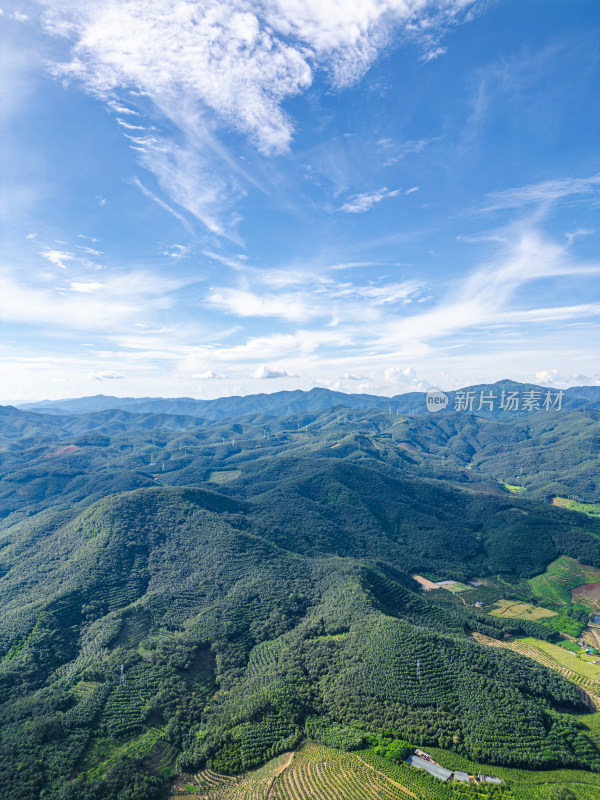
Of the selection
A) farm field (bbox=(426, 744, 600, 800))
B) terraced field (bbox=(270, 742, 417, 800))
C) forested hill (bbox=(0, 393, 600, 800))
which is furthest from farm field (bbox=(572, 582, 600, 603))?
terraced field (bbox=(270, 742, 417, 800))

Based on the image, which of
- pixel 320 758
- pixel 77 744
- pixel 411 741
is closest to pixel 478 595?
pixel 411 741

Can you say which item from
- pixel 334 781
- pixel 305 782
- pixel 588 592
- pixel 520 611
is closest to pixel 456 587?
pixel 520 611

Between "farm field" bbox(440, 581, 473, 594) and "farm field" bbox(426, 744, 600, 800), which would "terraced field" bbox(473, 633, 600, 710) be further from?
"farm field" bbox(440, 581, 473, 594)

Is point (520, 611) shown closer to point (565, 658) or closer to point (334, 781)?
point (565, 658)

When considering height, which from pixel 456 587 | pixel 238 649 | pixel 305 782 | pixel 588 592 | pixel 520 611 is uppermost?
pixel 305 782

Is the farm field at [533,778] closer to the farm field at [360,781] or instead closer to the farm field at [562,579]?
the farm field at [360,781]

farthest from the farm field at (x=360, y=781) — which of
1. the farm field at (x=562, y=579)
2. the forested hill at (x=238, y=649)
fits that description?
the farm field at (x=562, y=579)
